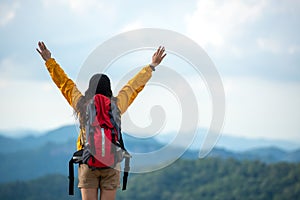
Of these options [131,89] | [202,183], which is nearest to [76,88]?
[131,89]

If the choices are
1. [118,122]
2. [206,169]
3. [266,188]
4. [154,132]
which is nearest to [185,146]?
[154,132]

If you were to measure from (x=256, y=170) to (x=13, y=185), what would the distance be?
4754 centimetres

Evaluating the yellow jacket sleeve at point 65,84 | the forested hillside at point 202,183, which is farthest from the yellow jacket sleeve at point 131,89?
the forested hillside at point 202,183

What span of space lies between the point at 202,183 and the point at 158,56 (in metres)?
120

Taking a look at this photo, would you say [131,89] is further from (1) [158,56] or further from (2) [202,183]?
(2) [202,183]

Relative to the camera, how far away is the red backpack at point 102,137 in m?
6.22

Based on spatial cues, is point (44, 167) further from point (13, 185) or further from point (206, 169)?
point (206, 169)

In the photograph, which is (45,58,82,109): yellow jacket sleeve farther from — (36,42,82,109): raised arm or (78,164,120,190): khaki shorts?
(78,164,120,190): khaki shorts

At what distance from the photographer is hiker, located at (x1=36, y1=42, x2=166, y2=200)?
6312 millimetres

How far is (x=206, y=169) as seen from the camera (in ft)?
416

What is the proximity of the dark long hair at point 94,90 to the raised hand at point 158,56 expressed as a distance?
0.85 metres

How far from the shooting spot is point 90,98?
6465mm

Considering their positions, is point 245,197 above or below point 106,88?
above

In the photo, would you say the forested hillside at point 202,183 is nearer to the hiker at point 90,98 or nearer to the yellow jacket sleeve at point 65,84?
the hiker at point 90,98
